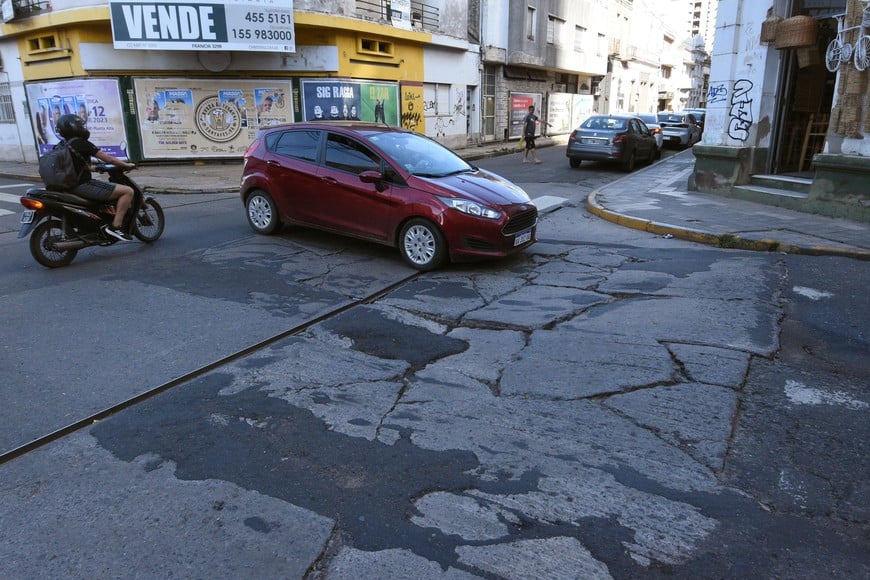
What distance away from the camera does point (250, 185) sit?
28.9 ft

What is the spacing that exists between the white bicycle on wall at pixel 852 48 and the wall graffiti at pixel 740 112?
164cm

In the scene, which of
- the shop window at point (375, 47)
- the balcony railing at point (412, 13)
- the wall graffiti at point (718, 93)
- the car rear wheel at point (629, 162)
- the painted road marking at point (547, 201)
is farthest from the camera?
the balcony railing at point (412, 13)

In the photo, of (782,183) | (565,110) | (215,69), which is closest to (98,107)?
(215,69)

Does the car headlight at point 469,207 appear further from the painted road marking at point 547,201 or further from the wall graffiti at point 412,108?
the wall graffiti at point 412,108

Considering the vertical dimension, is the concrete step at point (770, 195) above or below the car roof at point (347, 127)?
below

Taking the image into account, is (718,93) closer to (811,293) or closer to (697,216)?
(697,216)

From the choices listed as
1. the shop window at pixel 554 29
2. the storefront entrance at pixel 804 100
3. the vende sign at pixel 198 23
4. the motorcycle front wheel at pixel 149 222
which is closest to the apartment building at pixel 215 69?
the vende sign at pixel 198 23

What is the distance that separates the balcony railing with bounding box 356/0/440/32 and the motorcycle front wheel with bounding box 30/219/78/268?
50.9ft

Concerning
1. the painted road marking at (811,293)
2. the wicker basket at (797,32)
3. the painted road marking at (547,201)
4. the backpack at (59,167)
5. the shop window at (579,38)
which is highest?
the shop window at (579,38)

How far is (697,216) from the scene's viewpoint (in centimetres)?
1033

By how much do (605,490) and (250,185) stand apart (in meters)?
7.08

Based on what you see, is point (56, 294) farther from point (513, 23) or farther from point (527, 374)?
point (513, 23)

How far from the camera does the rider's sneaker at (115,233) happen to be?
772 centimetres

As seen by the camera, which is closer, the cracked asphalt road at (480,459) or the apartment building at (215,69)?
the cracked asphalt road at (480,459)
